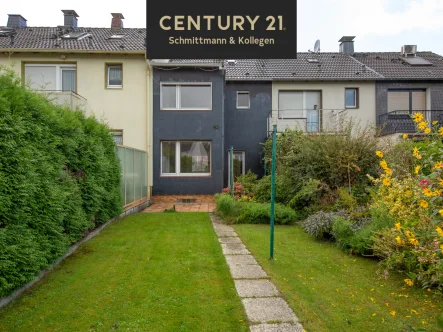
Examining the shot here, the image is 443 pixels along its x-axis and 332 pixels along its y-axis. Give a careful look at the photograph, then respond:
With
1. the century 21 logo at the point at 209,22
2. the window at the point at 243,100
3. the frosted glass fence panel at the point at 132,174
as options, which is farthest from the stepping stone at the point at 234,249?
the window at the point at 243,100

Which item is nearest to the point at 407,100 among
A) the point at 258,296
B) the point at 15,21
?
the point at 258,296

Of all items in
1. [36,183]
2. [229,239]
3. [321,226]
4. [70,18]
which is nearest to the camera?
[36,183]

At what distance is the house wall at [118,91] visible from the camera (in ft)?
48.6

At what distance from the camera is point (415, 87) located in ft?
57.4

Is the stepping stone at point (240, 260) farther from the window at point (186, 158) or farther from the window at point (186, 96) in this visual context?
the window at point (186, 96)

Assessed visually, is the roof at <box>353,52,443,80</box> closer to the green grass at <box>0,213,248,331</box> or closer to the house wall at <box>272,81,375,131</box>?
the house wall at <box>272,81,375,131</box>

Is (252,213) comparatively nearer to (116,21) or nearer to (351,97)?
(351,97)

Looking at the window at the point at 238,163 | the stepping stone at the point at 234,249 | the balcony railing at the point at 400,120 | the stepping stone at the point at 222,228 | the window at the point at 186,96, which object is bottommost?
the stepping stone at the point at 222,228

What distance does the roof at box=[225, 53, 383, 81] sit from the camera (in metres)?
16.8

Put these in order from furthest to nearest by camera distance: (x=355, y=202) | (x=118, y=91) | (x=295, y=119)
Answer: (x=295, y=119) < (x=118, y=91) < (x=355, y=202)

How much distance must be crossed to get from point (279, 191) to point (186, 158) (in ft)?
19.4

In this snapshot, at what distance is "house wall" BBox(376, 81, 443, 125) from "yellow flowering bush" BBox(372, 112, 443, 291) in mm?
12454

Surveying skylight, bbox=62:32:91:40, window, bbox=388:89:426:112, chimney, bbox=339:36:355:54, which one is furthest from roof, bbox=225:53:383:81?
skylight, bbox=62:32:91:40

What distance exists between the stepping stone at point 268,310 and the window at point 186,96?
1215cm
